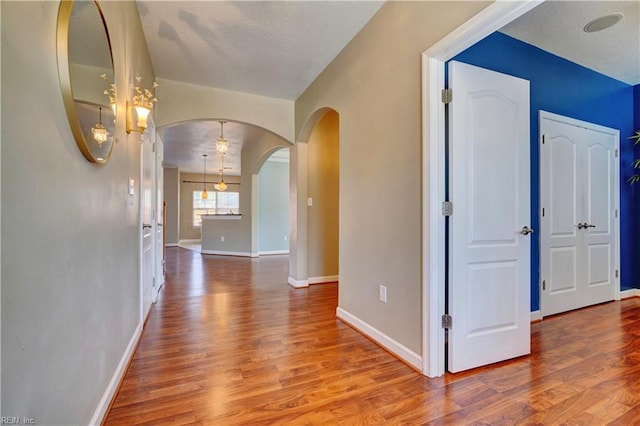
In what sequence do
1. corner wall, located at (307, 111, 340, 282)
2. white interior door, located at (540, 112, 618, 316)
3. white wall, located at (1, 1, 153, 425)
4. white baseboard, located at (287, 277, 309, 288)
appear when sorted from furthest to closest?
corner wall, located at (307, 111, 340, 282) → white baseboard, located at (287, 277, 309, 288) → white interior door, located at (540, 112, 618, 316) → white wall, located at (1, 1, 153, 425)

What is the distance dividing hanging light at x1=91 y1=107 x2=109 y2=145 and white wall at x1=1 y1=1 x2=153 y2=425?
14 cm

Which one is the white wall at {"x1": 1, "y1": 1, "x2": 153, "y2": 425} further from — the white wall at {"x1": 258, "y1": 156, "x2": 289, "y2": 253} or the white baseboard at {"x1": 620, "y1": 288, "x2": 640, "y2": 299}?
the white wall at {"x1": 258, "y1": 156, "x2": 289, "y2": 253}

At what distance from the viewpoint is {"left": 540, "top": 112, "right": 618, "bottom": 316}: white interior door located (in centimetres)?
305

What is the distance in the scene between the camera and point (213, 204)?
11945 millimetres

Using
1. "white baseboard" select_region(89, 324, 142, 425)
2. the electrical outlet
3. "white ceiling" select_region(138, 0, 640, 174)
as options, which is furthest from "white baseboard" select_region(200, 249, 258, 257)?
the electrical outlet

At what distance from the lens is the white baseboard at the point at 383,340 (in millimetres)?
2055

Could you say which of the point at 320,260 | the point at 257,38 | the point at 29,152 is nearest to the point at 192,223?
the point at 320,260

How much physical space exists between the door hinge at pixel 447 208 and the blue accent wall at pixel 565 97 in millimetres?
1207

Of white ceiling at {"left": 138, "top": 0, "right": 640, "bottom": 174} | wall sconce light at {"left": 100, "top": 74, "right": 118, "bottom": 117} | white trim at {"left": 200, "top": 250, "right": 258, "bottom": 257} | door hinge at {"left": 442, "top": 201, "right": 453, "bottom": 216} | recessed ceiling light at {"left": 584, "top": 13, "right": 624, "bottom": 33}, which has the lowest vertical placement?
white trim at {"left": 200, "top": 250, "right": 258, "bottom": 257}

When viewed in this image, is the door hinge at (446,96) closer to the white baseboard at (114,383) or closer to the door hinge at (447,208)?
the door hinge at (447,208)

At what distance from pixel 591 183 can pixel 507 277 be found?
2.26 meters

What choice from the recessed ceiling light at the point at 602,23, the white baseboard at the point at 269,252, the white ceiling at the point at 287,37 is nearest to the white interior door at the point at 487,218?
the white ceiling at the point at 287,37

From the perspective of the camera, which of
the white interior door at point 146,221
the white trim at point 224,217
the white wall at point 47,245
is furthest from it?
the white trim at point 224,217

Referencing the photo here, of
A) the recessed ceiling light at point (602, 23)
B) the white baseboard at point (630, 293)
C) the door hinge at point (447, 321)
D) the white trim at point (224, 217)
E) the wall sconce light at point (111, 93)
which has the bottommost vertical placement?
the white baseboard at point (630, 293)
